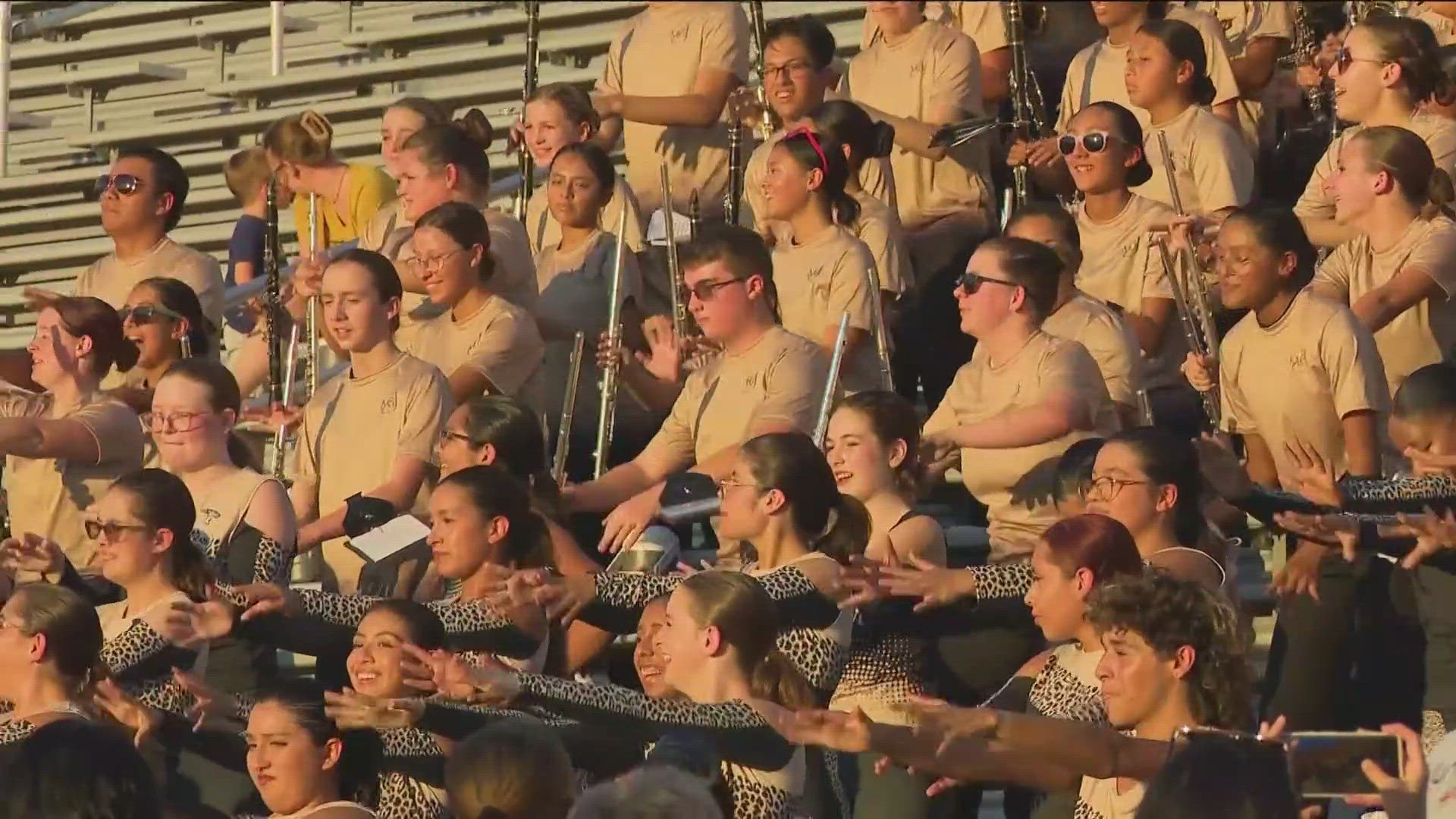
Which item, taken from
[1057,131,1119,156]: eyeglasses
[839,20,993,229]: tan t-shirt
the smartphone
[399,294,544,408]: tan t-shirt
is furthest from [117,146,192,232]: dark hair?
the smartphone

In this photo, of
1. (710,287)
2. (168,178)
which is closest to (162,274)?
(168,178)

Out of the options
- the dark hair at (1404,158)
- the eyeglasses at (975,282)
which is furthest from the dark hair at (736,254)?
the dark hair at (1404,158)

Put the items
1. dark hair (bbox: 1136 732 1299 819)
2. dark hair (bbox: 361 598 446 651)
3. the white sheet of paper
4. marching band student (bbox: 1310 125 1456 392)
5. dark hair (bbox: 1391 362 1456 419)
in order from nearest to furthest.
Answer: dark hair (bbox: 1136 732 1299 819), dark hair (bbox: 361 598 446 651), the white sheet of paper, dark hair (bbox: 1391 362 1456 419), marching band student (bbox: 1310 125 1456 392)

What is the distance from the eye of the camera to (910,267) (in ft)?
33.6

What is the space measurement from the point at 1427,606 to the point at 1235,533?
120 cm

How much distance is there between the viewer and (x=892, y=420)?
26.3 feet

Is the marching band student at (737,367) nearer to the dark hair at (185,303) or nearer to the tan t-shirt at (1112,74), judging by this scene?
the dark hair at (185,303)

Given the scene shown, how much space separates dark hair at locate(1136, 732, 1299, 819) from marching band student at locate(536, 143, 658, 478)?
17.7ft

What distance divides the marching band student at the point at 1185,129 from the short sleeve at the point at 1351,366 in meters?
1.66

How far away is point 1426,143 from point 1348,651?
2.33 m

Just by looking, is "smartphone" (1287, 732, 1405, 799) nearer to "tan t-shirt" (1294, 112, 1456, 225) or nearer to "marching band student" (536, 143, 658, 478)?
"tan t-shirt" (1294, 112, 1456, 225)

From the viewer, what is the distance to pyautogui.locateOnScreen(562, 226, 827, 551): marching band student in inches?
348

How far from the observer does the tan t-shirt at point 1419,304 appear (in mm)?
9117

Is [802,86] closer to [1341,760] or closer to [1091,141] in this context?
[1091,141]
